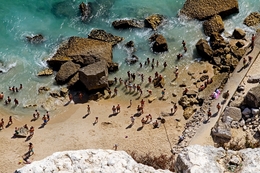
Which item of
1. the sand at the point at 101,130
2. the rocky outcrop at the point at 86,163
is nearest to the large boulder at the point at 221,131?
the sand at the point at 101,130

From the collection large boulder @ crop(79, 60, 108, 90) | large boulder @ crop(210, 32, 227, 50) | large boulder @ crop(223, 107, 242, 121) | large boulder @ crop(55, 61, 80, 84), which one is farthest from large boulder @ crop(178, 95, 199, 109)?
large boulder @ crop(55, 61, 80, 84)

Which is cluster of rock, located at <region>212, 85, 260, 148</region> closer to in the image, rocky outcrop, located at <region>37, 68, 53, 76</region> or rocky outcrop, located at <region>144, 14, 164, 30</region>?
rocky outcrop, located at <region>144, 14, 164, 30</region>

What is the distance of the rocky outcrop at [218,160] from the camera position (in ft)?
37.9

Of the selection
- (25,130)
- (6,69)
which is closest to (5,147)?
(25,130)

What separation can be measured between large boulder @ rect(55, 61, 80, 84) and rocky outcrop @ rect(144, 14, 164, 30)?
8.64 m

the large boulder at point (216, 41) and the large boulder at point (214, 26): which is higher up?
the large boulder at point (214, 26)

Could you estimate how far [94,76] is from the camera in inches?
1261

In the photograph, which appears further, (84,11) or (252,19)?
(84,11)

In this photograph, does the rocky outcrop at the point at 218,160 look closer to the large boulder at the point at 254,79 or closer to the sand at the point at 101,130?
the sand at the point at 101,130

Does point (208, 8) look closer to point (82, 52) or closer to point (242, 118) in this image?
point (82, 52)

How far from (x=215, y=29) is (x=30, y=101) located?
17995 mm

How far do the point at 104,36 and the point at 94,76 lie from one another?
22.0ft

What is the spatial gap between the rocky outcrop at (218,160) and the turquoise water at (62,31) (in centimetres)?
2218

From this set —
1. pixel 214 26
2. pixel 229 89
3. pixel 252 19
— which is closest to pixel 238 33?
pixel 214 26
